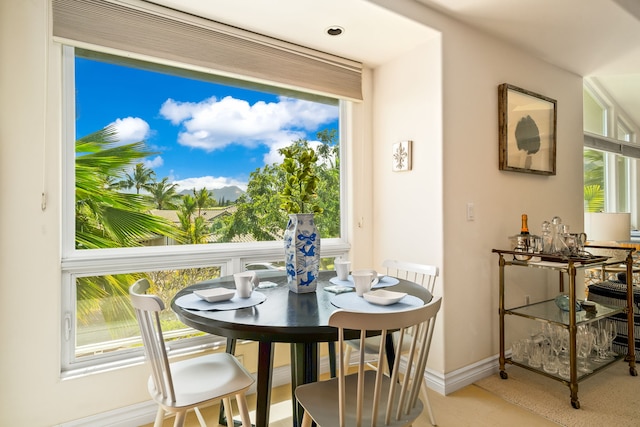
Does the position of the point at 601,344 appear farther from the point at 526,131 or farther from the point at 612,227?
the point at 612,227

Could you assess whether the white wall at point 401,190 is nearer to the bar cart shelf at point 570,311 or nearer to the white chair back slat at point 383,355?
the bar cart shelf at point 570,311

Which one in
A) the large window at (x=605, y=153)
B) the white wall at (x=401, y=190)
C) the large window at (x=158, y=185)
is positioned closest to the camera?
the white wall at (x=401, y=190)

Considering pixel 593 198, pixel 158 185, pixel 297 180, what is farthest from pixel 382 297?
pixel 593 198

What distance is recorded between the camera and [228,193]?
2398 millimetres

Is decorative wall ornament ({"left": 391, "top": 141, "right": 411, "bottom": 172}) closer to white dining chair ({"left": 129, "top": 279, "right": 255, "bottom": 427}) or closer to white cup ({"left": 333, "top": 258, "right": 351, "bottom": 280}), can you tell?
white cup ({"left": 333, "top": 258, "right": 351, "bottom": 280})

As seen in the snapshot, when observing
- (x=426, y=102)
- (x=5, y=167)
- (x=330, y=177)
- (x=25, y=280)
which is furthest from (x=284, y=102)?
(x=25, y=280)

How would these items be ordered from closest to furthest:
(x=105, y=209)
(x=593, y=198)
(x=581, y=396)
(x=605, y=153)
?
(x=105, y=209)
(x=581, y=396)
(x=593, y=198)
(x=605, y=153)

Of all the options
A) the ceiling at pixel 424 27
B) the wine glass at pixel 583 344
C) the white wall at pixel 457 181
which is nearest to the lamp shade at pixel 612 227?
the white wall at pixel 457 181

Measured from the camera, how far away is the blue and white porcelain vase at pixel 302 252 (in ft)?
5.36

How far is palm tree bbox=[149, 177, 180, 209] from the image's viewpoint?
2.16 meters

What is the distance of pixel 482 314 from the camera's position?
2551 mm

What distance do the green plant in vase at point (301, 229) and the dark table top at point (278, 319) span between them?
8 centimetres

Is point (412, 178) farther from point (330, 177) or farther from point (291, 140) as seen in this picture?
point (291, 140)

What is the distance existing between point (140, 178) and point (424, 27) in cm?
192
